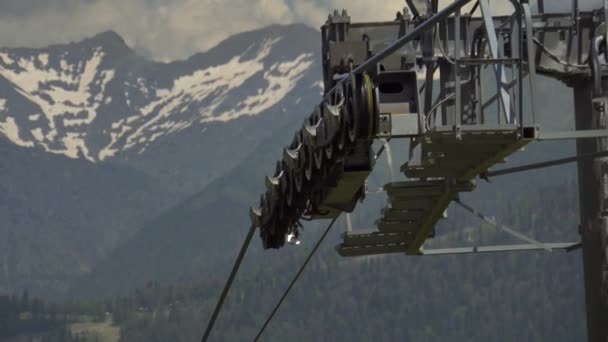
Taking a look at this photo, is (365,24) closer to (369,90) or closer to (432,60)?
(432,60)

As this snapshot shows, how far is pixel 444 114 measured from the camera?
47281mm

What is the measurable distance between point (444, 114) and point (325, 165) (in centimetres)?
367

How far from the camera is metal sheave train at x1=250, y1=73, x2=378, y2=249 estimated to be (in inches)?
1555

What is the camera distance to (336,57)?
45.8 meters

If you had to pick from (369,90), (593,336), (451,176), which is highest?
(369,90)

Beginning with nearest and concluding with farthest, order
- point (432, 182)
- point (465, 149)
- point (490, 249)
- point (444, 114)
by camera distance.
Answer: point (465, 149), point (444, 114), point (432, 182), point (490, 249)

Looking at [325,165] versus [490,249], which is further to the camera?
[490,249]

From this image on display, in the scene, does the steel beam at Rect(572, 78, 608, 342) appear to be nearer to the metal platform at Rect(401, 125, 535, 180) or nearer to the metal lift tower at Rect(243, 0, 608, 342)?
the metal lift tower at Rect(243, 0, 608, 342)

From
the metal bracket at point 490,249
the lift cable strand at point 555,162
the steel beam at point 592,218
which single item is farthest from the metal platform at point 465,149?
the steel beam at point 592,218

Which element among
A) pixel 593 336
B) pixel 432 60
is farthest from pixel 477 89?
pixel 593 336

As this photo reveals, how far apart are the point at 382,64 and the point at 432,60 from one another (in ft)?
5.66

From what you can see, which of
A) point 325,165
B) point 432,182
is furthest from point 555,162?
point 432,182

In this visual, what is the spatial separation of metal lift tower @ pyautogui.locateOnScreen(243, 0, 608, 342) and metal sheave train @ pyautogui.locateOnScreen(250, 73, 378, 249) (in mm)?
40

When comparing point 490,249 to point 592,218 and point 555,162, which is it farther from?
point 555,162
